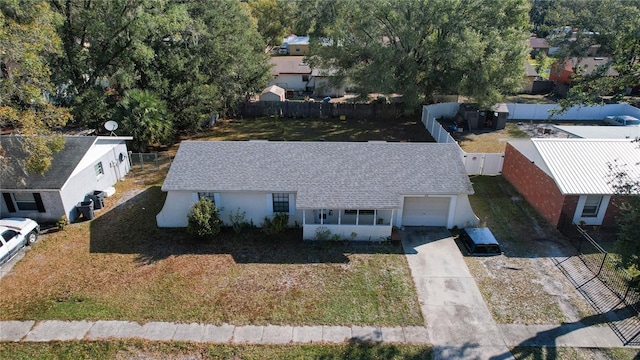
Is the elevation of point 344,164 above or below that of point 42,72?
below

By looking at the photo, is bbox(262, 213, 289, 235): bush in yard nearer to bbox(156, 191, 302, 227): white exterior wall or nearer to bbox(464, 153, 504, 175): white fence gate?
bbox(156, 191, 302, 227): white exterior wall

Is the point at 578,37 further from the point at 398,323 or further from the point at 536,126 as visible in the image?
the point at 398,323

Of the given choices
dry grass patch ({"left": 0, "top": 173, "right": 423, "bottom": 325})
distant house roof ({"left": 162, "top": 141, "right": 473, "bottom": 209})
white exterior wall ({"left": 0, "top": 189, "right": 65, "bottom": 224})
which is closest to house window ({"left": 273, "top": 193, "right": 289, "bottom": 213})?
distant house roof ({"left": 162, "top": 141, "right": 473, "bottom": 209})

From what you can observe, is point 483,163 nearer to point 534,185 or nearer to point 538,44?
point 534,185

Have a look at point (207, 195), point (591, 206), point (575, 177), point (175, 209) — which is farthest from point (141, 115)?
point (591, 206)

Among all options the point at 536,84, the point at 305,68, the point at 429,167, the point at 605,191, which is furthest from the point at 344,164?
the point at 536,84
